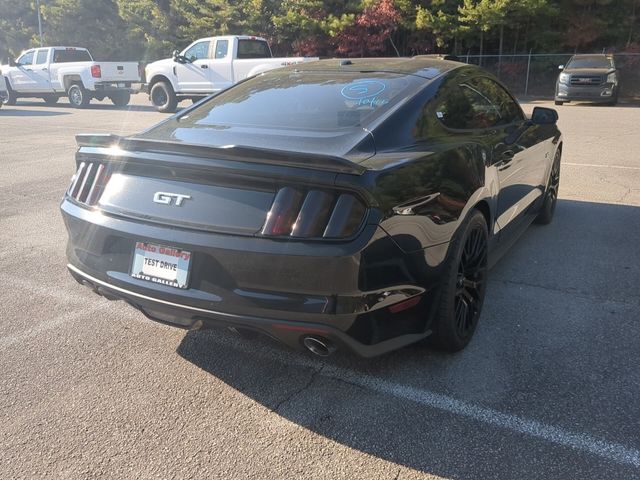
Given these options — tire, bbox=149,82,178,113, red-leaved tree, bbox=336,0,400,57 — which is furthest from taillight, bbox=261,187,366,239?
red-leaved tree, bbox=336,0,400,57

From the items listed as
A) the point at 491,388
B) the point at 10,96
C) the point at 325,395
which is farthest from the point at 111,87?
the point at 491,388

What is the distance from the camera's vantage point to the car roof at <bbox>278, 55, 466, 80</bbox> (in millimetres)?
3730

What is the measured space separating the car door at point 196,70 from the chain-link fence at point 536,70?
10.7 m

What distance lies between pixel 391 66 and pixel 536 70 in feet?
71.4

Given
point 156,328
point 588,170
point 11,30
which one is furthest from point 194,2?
point 156,328

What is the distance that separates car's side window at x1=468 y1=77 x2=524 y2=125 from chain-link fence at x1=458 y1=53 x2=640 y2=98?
63.7 ft

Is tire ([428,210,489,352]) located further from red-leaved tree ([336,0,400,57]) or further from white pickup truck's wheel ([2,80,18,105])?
white pickup truck's wheel ([2,80,18,105])

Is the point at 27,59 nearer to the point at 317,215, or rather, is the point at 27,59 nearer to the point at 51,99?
the point at 51,99

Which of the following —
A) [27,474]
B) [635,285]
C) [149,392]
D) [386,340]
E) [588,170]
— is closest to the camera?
[27,474]

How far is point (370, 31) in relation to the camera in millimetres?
24266

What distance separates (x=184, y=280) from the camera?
8.87 feet

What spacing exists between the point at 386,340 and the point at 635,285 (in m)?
2.45

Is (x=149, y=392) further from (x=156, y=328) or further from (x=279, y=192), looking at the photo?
(x=279, y=192)

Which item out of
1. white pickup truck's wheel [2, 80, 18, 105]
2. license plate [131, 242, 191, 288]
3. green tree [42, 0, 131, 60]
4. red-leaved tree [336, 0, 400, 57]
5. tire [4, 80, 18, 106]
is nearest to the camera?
license plate [131, 242, 191, 288]
